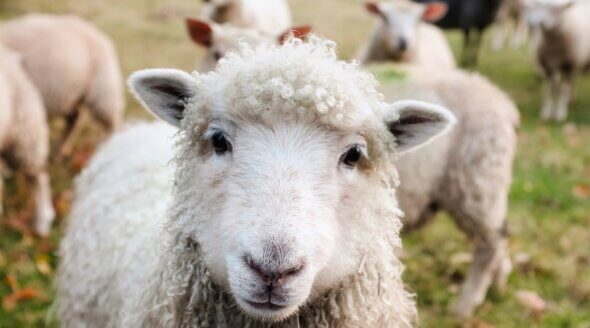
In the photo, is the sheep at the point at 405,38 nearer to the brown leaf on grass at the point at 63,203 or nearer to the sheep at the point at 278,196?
the brown leaf on grass at the point at 63,203

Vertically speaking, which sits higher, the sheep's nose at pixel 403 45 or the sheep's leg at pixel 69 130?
the sheep's nose at pixel 403 45

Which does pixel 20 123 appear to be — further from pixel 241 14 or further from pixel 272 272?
pixel 272 272

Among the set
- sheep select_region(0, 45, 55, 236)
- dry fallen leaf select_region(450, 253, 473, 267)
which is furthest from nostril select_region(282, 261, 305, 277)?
sheep select_region(0, 45, 55, 236)

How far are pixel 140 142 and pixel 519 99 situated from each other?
746 centimetres

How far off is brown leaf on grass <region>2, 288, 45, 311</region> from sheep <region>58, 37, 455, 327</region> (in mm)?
1747

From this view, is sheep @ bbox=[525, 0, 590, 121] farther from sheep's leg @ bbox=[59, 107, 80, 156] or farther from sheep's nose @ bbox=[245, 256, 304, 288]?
sheep's nose @ bbox=[245, 256, 304, 288]

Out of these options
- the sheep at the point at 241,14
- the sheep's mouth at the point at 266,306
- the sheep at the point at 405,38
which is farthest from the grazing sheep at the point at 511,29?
the sheep's mouth at the point at 266,306

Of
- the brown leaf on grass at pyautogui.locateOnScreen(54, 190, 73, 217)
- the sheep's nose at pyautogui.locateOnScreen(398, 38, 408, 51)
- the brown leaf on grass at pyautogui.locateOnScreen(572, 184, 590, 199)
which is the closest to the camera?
the brown leaf on grass at pyautogui.locateOnScreen(54, 190, 73, 217)

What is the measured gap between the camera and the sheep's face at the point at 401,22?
20.5 ft

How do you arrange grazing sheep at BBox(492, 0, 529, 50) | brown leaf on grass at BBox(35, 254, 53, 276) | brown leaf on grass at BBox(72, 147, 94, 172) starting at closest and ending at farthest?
brown leaf on grass at BBox(35, 254, 53, 276) < brown leaf on grass at BBox(72, 147, 94, 172) < grazing sheep at BBox(492, 0, 529, 50)

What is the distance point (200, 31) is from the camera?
4.73 metres

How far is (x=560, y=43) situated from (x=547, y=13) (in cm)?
48

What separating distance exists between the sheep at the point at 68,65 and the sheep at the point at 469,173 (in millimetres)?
2979

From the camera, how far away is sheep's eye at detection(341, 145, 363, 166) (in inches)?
75.7
